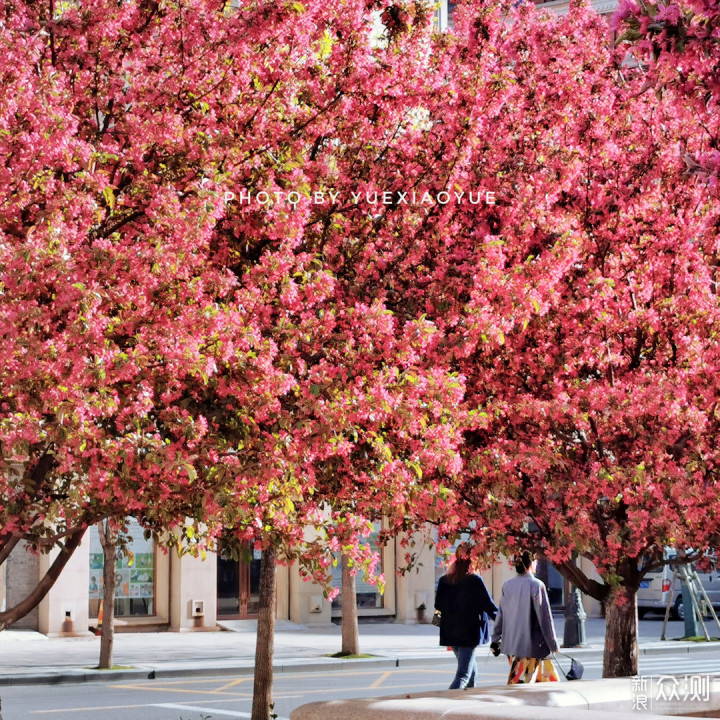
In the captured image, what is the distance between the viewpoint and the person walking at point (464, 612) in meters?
13.7

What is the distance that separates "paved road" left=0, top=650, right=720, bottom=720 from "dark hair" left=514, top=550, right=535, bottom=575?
240 cm

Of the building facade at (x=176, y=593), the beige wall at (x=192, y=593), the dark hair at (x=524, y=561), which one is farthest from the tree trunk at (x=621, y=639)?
the beige wall at (x=192, y=593)

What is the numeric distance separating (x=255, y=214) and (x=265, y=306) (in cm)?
84

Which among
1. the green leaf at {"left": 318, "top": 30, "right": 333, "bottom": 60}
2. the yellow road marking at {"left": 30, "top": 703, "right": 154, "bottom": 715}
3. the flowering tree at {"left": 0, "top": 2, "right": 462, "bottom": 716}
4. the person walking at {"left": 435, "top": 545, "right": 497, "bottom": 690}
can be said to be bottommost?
the yellow road marking at {"left": 30, "top": 703, "right": 154, "bottom": 715}

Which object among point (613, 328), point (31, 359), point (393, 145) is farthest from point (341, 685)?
point (31, 359)

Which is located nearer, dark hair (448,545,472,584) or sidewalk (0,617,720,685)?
dark hair (448,545,472,584)

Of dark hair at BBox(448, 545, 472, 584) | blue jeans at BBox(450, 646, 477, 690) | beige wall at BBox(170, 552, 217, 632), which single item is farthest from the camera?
beige wall at BBox(170, 552, 217, 632)

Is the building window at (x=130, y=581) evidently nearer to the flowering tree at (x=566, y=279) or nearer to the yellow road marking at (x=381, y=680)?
the yellow road marking at (x=381, y=680)

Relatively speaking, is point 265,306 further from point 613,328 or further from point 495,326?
point 613,328

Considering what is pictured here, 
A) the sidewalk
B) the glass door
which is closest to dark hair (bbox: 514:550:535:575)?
the sidewalk

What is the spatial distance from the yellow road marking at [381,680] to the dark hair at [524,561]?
5882 millimetres

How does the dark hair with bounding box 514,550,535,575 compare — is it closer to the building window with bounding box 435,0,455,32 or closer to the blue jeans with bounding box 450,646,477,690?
the blue jeans with bounding box 450,646,477,690

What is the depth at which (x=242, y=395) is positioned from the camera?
862cm

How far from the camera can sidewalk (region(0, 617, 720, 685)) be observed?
1989 cm
